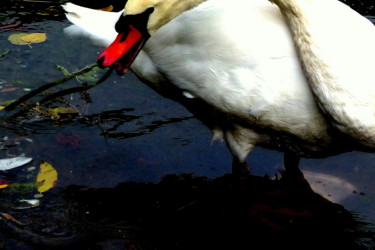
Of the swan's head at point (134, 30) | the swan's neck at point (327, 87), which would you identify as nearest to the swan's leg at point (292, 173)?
the swan's neck at point (327, 87)

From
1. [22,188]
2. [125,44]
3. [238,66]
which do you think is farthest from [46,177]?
[238,66]

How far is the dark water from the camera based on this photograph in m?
3.16

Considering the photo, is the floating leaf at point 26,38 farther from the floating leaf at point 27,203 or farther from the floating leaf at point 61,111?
the floating leaf at point 27,203

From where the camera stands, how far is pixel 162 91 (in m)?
3.58

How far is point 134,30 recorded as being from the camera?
2762 millimetres

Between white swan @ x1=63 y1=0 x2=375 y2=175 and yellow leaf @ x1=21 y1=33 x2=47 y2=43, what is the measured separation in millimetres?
1520

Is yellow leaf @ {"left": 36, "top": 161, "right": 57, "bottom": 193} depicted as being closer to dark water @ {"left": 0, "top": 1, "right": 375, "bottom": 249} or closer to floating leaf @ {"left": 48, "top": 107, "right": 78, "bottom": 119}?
dark water @ {"left": 0, "top": 1, "right": 375, "bottom": 249}

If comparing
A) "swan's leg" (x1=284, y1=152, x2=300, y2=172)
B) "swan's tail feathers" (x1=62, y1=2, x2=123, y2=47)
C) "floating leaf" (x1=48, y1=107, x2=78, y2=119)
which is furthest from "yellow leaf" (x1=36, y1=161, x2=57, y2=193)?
"swan's leg" (x1=284, y1=152, x2=300, y2=172)

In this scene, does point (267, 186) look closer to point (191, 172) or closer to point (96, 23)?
point (191, 172)

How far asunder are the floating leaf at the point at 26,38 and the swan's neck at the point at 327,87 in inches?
93.4

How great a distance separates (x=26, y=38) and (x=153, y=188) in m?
1.82

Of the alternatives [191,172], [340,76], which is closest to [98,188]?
[191,172]

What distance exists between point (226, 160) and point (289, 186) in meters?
0.38

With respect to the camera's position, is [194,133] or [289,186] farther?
[194,133]
